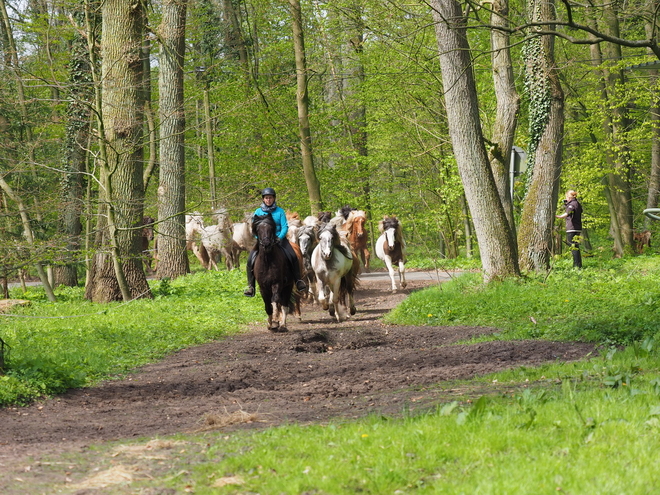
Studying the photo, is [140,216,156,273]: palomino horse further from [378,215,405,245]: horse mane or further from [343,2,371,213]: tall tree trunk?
[343,2,371,213]: tall tree trunk

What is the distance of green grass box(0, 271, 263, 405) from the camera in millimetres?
9383

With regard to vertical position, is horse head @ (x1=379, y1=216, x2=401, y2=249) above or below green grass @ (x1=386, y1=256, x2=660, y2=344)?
above

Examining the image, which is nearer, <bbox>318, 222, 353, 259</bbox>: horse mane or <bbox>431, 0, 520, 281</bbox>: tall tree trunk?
<bbox>431, 0, 520, 281</bbox>: tall tree trunk

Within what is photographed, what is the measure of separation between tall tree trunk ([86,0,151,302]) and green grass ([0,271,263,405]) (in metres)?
0.89

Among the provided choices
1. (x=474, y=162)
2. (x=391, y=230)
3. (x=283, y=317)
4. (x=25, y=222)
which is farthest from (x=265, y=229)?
(x=391, y=230)

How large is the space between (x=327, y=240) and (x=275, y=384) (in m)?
→ 7.08

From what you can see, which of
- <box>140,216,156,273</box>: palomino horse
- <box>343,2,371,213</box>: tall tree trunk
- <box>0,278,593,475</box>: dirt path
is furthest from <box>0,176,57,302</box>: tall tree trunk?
<box>343,2,371,213</box>: tall tree trunk

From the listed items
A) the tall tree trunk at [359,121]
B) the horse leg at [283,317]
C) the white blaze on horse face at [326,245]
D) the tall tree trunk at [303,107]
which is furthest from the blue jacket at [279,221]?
the tall tree trunk at [359,121]

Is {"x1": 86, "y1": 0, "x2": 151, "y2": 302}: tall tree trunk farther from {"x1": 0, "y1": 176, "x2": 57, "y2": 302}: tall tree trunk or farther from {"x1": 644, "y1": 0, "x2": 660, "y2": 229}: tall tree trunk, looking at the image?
{"x1": 644, "y1": 0, "x2": 660, "y2": 229}: tall tree trunk

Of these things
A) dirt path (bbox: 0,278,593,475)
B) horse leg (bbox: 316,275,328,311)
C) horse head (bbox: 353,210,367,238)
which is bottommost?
dirt path (bbox: 0,278,593,475)

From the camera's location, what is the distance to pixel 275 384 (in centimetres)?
950

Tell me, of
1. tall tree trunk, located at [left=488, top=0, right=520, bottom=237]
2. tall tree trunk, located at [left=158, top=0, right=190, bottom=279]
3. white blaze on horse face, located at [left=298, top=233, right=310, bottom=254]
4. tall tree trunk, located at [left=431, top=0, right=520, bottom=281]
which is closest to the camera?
tall tree trunk, located at [left=431, top=0, right=520, bottom=281]

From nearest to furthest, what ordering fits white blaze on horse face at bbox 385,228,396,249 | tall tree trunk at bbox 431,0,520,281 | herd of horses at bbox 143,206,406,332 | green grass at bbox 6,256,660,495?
green grass at bbox 6,256,660,495, herd of horses at bbox 143,206,406,332, tall tree trunk at bbox 431,0,520,281, white blaze on horse face at bbox 385,228,396,249

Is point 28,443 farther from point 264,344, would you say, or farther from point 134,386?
point 264,344
